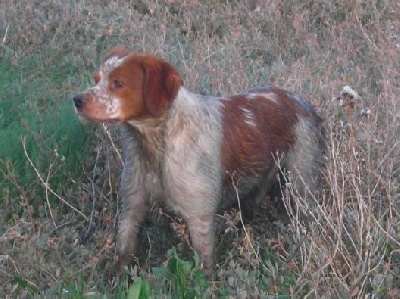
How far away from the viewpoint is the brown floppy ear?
4676 mm

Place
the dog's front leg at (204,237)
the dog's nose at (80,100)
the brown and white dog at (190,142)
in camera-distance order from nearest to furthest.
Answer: the dog's nose at (80,100), the brown and white dog at (190,142), the dog's front leg at (204,237)

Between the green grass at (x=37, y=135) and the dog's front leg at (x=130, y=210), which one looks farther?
the green grass at (x=37, y=135)

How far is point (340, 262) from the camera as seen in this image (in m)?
4.41

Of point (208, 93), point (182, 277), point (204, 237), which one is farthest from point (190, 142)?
point (208, 93)

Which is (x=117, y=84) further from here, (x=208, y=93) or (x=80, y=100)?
(x=208, y=93)

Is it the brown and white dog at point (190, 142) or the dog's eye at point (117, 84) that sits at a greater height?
the dog's eye at point (117, 84)

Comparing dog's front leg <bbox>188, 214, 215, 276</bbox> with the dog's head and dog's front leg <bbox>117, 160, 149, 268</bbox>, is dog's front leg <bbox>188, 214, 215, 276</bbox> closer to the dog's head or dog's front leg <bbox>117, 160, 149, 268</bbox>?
dog's front leg <bbox>117, 160, 149, 268</bbox>

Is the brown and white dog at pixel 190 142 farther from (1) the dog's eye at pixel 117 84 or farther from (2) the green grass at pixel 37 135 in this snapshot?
(2) the green grass at pixel 37 135

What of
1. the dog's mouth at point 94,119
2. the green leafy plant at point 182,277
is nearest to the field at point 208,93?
the green leafy plant at point 182,277

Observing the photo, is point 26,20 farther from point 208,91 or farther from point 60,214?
point 60,214

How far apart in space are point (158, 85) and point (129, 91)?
6.4 inches

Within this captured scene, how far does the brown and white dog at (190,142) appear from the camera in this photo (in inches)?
184

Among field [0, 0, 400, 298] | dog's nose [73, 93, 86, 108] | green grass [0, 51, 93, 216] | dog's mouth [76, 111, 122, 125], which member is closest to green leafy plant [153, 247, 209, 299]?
field [0, 0, 400, 298]

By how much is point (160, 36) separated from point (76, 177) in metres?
2.91
